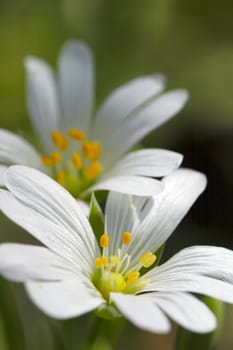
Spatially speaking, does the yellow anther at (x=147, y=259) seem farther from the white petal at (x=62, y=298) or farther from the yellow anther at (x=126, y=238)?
the white petal at (x=62, y=298)

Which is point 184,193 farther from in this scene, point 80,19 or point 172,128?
point 80,19

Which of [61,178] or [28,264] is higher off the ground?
[28,264]

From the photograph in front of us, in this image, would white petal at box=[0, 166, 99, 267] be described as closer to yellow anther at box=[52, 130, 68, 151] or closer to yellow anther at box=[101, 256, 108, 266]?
yellow anther at box=[101, 256, 108, 266]

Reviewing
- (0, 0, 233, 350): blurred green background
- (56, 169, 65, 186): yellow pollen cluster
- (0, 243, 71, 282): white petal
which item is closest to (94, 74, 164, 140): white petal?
(56, 169, 65, 186): yellow pollen cluster

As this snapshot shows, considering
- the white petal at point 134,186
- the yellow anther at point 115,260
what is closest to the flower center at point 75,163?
the white petal at point 134,186

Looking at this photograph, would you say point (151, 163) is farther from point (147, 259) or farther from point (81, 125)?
point (81, 125)

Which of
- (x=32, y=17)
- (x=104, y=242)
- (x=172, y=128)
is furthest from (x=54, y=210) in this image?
(x=32, y=17)

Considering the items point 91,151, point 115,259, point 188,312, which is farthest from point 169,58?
point 188,312

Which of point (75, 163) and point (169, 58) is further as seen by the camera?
point (169, 58)
